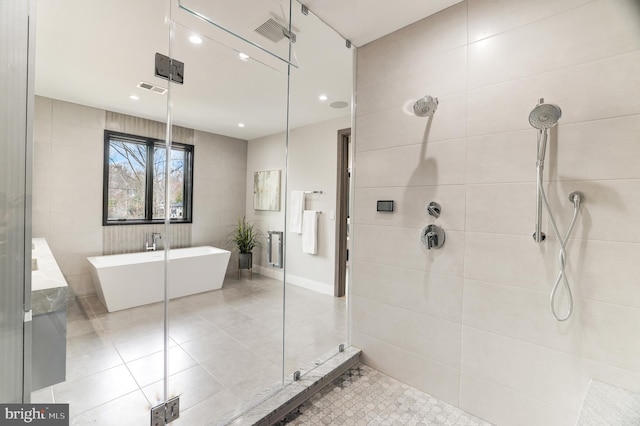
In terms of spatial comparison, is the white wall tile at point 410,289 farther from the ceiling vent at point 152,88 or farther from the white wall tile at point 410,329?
the ceiling vent at point 152,88

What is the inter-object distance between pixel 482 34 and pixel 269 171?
5.89 ft

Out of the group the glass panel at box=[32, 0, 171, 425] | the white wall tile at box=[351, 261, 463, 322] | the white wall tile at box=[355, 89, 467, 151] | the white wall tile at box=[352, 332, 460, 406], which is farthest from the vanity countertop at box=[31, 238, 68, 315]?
the white wall tile at box=[355, 89, 467, 151]

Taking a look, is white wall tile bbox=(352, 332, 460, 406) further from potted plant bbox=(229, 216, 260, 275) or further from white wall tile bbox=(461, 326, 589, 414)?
potted plant bbox=(229, 216, 260, 275)

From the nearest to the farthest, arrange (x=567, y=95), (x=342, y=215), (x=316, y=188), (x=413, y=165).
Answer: (x=567, y=95) → (x=413, y=165) → (x=316, y=188) → (x=342, y=215)

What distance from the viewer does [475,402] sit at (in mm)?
1671

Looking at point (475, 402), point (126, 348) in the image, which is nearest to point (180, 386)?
point (126, 348)

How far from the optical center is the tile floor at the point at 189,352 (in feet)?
5.36

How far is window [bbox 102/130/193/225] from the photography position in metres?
1.77

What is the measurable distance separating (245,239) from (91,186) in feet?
A: 3.49

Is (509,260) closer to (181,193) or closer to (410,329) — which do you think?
(410,329)

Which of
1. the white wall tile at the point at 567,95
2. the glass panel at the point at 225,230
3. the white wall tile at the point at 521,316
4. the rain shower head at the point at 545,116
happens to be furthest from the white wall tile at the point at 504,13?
the white wall tile at the point at 521,316

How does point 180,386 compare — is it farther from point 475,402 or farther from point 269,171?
point 475,402

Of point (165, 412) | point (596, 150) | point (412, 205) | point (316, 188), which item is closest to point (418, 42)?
point (412, 205)

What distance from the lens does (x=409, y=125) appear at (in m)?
1.96
